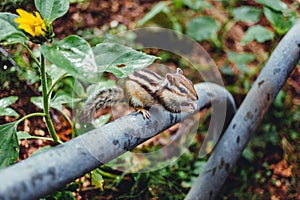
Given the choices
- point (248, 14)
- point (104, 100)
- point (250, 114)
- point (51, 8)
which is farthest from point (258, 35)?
point (51, 8)

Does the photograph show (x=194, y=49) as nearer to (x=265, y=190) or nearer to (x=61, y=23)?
(x=61, y=23)

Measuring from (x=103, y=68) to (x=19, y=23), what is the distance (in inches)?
8.4

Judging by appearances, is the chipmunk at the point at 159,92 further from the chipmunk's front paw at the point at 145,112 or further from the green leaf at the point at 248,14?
the green leaf at the point at 248,14

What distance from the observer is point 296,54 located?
1.44 metres

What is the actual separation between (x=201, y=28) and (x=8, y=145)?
1380 mm

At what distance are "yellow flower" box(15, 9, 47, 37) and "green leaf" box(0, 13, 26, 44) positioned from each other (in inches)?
0.7

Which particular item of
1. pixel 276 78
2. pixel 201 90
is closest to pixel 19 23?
pixel 201 90

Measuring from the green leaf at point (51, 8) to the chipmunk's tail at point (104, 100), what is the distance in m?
0.25

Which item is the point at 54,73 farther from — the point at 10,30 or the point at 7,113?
the point at 10,30

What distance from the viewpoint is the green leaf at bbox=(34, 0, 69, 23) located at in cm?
96

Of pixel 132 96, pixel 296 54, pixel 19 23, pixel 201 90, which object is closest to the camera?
pixel 19 23

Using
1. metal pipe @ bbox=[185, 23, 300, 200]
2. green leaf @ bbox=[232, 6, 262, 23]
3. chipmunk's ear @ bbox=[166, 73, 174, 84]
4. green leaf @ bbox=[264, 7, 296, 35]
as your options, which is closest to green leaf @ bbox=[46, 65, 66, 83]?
chipmunk's ear @ bbox=[166, 73, 174, 84]

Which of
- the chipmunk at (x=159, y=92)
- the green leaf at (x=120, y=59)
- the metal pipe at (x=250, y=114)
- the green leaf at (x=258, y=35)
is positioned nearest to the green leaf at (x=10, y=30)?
the green leaf at (x=120, y=59)

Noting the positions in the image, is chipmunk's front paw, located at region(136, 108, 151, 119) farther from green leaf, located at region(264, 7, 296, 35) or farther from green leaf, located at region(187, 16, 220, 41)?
green leaf, located at region(187, 16, 220, 41)
